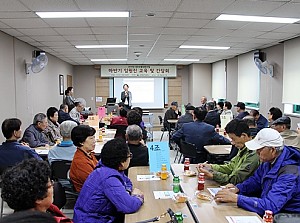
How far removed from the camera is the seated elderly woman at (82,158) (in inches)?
117

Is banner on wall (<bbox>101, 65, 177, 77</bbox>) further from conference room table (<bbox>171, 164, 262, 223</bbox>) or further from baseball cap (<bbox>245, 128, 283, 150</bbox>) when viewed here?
baseball cap (<bbox>245, 128, 283, 150</bbox>)

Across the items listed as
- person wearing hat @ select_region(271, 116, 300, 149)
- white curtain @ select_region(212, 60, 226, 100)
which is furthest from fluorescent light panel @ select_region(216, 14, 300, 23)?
white curtain @ select_region(212, 60, 226, 100)

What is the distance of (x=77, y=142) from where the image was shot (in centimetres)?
317

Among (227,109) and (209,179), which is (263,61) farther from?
(209,179)

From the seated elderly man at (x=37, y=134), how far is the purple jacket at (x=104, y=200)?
9.51ft

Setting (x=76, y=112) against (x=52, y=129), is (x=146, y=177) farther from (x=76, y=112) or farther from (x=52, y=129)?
(x=76, y=112)

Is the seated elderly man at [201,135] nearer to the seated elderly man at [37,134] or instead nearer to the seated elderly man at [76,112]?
the seated elderly man at [37,134]

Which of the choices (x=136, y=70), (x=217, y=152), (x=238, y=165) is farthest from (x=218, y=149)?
(x=136, y=70)

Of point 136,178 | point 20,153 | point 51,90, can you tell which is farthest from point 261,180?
point 51,90

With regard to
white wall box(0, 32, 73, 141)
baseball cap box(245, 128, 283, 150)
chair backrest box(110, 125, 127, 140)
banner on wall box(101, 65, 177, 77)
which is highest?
banner on wall box(101, 65, 177, 77)

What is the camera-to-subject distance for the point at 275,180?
85.6 inches

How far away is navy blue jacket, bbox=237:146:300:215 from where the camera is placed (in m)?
2.07

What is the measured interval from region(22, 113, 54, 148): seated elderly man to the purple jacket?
2898 mm

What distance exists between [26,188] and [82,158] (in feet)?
5.35
